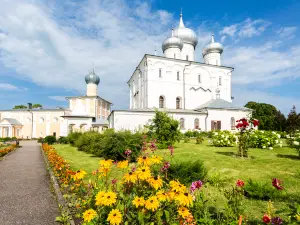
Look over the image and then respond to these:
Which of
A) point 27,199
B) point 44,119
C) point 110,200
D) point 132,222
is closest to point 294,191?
point 132,222

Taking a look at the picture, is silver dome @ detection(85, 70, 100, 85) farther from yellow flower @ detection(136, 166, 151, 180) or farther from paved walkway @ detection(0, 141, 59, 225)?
yellow flower @ detection(136, 166, 151, 180)

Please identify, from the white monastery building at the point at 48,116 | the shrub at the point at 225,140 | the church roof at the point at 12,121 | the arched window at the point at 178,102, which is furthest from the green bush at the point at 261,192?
the church roof at the point at 12,121

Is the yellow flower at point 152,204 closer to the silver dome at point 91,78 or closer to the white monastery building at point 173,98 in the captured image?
the white monastery building at point 173,98

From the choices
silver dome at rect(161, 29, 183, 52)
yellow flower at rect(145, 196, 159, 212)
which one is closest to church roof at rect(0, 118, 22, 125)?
silver dome at rect(161, 29, 183, 52)

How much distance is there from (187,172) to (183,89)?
90.8ft

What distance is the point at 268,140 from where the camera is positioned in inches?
497

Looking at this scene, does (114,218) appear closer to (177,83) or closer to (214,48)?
(177,83)

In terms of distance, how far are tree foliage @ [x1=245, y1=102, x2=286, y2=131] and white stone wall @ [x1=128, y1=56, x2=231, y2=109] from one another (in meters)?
9.66

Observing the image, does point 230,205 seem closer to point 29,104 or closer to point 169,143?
point 169,143

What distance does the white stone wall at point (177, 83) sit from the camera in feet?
99.5

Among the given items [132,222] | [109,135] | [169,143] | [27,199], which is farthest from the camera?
[169,143]

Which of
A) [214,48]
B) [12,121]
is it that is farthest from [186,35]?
[12,121]

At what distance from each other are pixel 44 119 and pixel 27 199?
44.5 metres

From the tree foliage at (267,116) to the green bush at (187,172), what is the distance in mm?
34663
